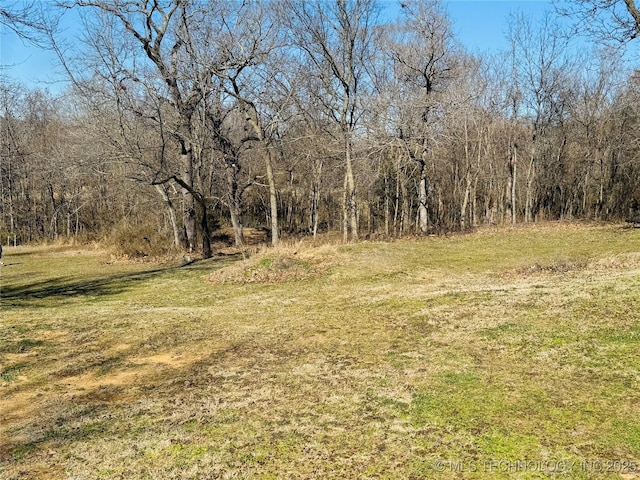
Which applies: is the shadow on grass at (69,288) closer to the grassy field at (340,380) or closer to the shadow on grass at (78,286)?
the shadow on grass at (78,286)

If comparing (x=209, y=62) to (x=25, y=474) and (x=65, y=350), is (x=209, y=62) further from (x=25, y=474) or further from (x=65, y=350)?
(x=25, y=474)

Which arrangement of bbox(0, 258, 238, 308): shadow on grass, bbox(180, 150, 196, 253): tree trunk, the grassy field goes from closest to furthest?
the grassy field, bbox(0, 258, 238, 308): shadow on grass, bbox(180, 150, 196, 253): tree trunk

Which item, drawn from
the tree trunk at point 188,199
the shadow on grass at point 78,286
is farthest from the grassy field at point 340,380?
the tree trunk at point 188,199

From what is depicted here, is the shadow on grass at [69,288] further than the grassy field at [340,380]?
Yes

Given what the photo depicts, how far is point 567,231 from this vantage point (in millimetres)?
16766

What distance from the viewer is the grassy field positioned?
119 inches

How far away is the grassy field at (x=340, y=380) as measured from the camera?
304cm

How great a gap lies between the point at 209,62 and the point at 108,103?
3.78m

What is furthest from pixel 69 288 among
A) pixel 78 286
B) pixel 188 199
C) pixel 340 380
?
pixel 340 380

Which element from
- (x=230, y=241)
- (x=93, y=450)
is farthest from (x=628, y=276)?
(x=230, y=241)

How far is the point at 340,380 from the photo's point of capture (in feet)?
14.5

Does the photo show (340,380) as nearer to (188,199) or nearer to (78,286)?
(78,286)

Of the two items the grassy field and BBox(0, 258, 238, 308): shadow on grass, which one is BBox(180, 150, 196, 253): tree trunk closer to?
BBox(0, 258, 238, 308): shadow on grass

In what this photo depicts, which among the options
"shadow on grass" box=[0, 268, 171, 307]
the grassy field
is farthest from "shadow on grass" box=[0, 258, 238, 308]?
the grassy field
